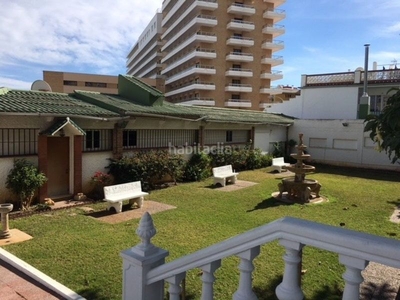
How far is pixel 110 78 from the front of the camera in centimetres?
6762

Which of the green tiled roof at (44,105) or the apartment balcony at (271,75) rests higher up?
the apartment balcony at (271,75)

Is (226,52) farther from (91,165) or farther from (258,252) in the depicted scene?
(258,252)

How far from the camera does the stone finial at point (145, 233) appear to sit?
2.40 meters

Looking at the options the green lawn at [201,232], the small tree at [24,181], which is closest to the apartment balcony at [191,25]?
the green lawn at [201,232]

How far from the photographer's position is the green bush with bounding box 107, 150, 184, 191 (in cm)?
1229

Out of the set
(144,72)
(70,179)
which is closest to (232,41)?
(144,72)

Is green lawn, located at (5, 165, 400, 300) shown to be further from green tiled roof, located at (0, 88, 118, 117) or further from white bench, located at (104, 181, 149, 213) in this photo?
green tiled roof, located at (0, 88, 118, 117)

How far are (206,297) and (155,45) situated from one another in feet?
247

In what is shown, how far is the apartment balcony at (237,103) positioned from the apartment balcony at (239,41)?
9.62 metres

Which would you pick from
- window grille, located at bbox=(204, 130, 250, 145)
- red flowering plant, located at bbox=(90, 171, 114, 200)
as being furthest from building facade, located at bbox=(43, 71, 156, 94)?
red flowering plant, located at bbox=(90, 171, 114, 200)

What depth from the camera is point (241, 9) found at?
52.6m

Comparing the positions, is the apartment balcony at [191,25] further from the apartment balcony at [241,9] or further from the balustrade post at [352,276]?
the balustrade post at [352,276]

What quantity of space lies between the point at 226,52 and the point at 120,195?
46.9 m

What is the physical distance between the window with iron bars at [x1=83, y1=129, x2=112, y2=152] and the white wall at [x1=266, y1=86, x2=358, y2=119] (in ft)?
70.6
